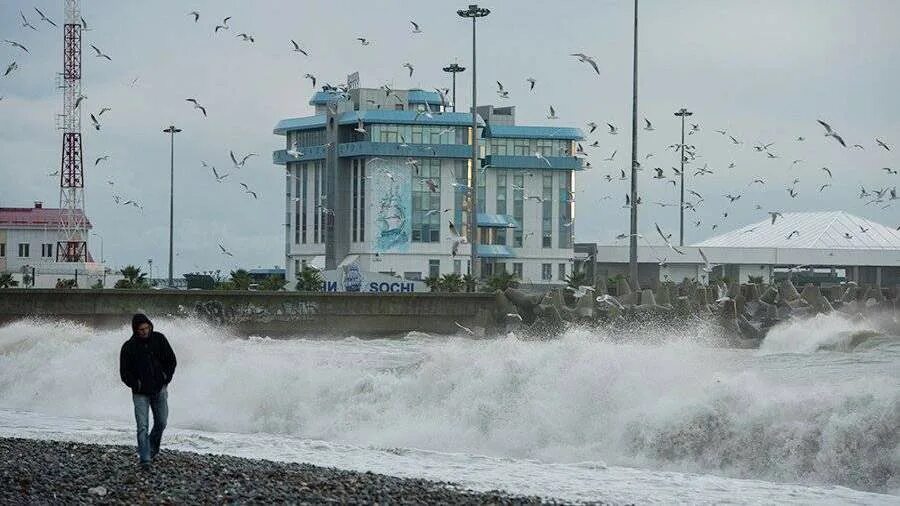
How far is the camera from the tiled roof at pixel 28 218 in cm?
10750

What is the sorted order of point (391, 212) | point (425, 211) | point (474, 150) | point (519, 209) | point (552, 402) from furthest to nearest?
point (519, 209) < point (425, 211) < point (391, 212) < point (474, 150) < point (552, 402)

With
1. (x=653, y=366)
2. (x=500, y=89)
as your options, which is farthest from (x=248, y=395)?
(x=500, y=89)

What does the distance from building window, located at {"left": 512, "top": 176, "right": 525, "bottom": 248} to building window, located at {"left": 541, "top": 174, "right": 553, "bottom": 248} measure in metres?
1.41

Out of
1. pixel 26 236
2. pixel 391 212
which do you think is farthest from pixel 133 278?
pixel 26 236

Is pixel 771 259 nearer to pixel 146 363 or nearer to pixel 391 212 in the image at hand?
pixel 391 212

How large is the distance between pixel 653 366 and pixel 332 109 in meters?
70.6

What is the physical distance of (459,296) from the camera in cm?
4709

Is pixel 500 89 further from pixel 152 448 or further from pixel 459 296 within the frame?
pixel 152 448

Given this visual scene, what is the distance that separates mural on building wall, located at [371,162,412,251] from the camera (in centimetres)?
9250

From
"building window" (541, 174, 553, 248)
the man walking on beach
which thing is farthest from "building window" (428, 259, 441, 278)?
the man walking on beach

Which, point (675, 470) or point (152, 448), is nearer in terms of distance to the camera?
point (152, 448)

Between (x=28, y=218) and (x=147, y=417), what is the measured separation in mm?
96960

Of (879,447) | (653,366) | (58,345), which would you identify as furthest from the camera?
(58,345)

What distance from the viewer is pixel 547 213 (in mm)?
98438
